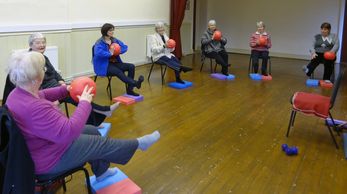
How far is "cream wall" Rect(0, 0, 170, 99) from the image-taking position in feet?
14.3

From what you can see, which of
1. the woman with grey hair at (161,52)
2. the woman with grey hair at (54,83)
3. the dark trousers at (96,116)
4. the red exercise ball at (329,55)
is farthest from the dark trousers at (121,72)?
the red exercise ball at (329,55)

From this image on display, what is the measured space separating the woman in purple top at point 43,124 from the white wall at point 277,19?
807 cm

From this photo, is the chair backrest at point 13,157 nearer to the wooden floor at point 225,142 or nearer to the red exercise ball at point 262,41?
the wooden floor at point 225,142

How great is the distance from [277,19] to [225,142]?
6.66m

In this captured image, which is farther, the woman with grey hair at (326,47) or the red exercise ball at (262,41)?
the red exercise ball at (262,41)

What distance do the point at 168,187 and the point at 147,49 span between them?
16.8 ft

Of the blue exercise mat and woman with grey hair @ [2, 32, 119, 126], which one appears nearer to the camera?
woman with grey hair @ [2, 32, 119, 126]

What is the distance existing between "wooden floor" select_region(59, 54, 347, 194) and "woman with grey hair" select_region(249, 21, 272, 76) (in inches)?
40.3

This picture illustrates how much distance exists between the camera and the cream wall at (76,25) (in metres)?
4.37

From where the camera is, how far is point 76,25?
540 centimetres

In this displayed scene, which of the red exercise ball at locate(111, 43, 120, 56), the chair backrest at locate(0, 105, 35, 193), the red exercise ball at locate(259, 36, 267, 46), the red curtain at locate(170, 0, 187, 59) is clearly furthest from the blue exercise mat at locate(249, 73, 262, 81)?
the chair backrest at locate(0, 105, 35, 193)

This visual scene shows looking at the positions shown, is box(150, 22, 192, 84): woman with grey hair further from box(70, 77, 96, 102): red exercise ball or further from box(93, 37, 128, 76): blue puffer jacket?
box(70, 77, 96, 102): red exercise ball

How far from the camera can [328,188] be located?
2.45 metres

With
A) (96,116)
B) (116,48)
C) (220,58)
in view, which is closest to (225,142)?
(96,116)
